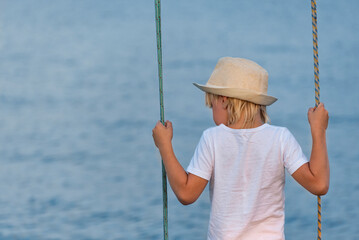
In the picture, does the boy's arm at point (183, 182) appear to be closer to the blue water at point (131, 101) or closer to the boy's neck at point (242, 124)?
the boy's neck at point (242, 124)

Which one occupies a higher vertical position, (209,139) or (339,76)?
(209,139)

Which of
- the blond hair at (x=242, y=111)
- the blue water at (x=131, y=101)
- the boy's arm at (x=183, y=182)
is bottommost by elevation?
the blue water at (x=131, y=101)

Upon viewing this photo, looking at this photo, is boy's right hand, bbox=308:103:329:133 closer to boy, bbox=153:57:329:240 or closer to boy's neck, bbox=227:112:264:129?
boy, bbox=153:57:329:240

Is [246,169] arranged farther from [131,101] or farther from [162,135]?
[131,101]

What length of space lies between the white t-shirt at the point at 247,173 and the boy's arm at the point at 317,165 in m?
0.02

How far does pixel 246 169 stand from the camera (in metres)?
1.88

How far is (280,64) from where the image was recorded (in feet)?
48.2

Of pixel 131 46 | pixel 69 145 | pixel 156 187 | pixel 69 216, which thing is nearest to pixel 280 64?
pixel 131 46

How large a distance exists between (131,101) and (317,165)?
35.7 feet

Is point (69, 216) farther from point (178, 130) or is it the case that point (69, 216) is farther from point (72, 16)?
point (72, 16)

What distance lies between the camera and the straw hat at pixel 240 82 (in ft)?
6.25

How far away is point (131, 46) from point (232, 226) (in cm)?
1508

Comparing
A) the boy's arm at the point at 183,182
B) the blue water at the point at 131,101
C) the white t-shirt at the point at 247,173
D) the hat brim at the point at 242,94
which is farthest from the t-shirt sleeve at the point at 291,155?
the blue water at the point at 131,101

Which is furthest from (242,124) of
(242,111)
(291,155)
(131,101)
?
(131,101)
